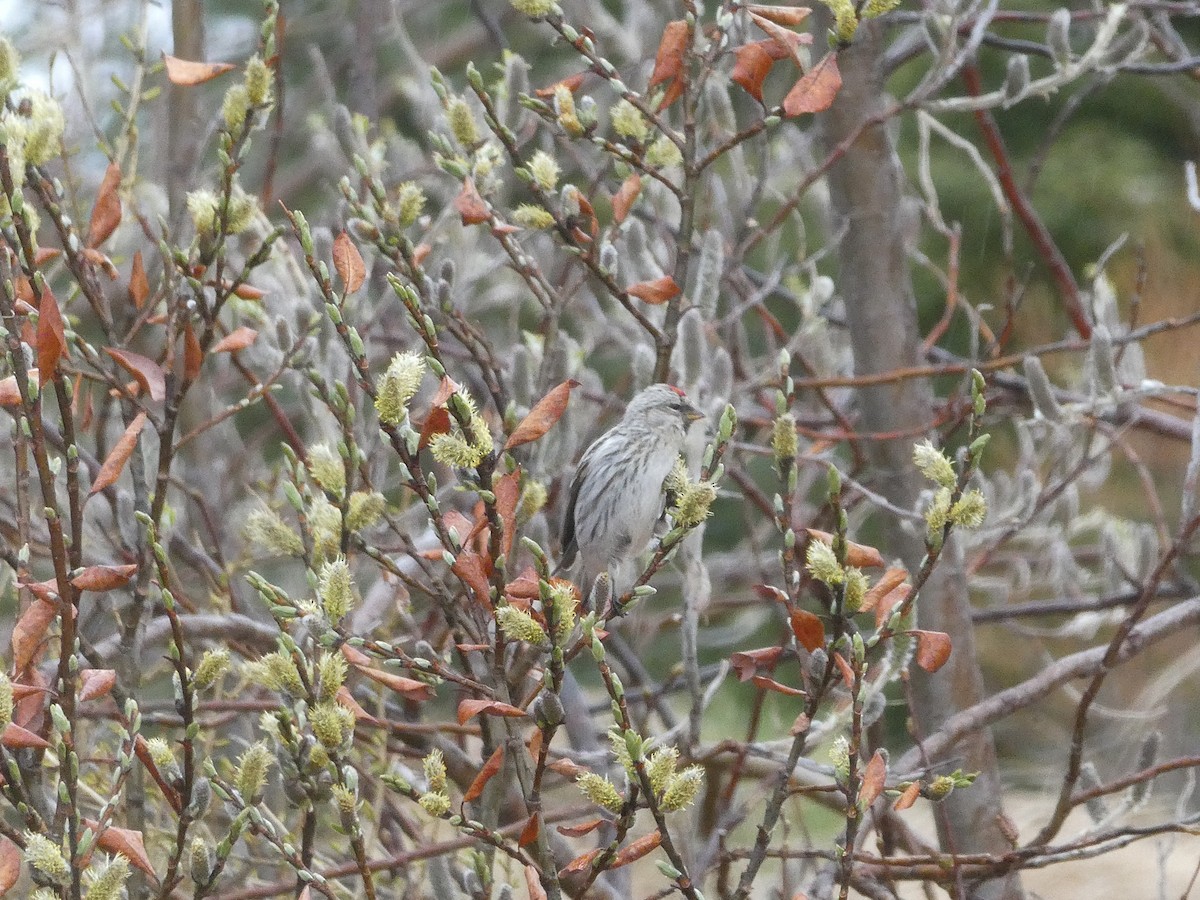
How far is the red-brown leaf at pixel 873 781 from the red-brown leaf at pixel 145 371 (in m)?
0.98

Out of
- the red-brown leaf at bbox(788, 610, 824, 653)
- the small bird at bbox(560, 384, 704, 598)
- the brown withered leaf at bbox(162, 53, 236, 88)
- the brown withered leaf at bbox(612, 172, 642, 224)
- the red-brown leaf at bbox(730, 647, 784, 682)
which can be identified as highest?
the brown withered leaf at bbox(162, 53, 236, 88)

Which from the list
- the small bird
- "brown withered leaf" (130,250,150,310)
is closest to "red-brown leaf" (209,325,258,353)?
"brown withered leaf" (130,250,150,310)

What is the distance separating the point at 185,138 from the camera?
3.72m

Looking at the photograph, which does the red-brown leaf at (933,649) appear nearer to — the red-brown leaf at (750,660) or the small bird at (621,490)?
the red-brown leaf at (750,660)

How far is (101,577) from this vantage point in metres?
1.54

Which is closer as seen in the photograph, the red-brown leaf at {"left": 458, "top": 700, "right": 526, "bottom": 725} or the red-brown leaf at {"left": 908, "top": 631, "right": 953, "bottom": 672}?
the red-brown leaf at {"left": 458, "top": 700, "right": 526, "bottom": 725}

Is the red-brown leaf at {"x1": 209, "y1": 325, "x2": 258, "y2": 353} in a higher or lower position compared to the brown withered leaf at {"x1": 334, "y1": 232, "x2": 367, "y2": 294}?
lower

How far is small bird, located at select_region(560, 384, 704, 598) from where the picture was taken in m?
2.91

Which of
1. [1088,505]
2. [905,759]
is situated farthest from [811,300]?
[1088,505]

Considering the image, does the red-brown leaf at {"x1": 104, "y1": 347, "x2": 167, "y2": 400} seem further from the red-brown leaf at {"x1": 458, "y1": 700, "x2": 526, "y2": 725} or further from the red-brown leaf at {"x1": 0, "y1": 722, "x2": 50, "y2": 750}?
the red-brown leaf at {"x1": 458, "y1": 700, "x2": 526, "y2": 725}

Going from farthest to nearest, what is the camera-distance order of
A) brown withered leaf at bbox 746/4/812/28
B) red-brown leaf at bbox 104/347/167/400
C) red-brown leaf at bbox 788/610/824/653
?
1. brown withered leaf at bbox 746/4/812/28
2. red-brown leaf at bbox 104/347/167/400
3. red-brown leaf at bbox 788/610/824/653

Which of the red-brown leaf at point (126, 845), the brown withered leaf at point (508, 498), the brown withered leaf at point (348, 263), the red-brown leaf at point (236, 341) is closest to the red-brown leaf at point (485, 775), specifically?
the brown withered leaf at point (508, 498)

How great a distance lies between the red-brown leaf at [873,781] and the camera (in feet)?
4.84

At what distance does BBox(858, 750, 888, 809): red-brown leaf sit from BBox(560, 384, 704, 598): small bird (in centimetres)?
134
